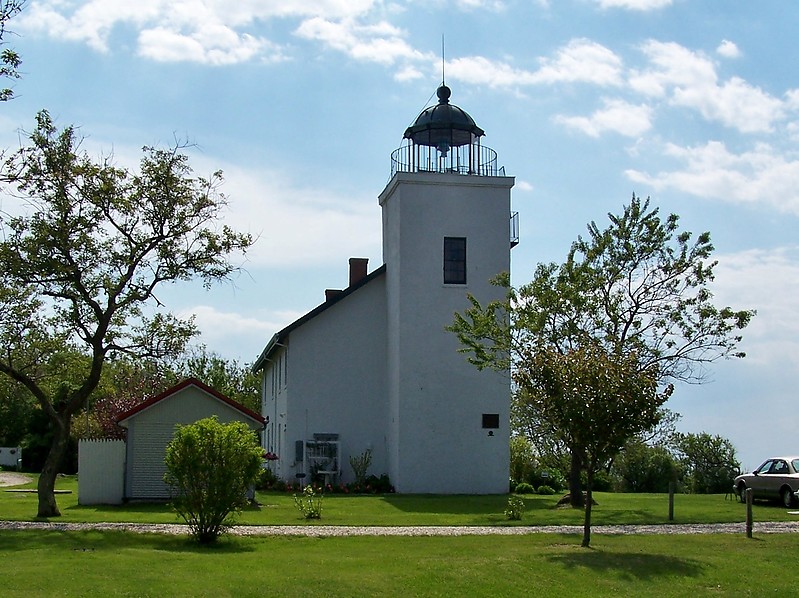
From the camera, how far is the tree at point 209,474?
674 inches

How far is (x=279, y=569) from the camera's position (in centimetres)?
1425

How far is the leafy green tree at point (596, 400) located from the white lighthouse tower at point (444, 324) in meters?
15.8

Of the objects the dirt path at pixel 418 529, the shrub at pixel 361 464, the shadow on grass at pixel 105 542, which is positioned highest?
the shrub at pixel 361 464

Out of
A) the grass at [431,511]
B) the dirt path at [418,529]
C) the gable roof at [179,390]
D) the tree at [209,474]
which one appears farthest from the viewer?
the gable roof at [179,390]

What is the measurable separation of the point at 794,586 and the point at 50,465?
15.7 m

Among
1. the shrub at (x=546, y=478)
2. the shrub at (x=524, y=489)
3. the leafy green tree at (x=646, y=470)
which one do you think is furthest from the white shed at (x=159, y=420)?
the leafy green tree at (x=646, y=470)

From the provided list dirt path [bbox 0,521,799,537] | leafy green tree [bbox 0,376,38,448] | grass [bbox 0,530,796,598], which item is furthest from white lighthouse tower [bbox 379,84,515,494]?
leafy green tree [bbox 0,376,38,448]

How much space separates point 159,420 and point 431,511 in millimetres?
7527

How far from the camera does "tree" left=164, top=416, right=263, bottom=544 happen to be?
56.2 feet

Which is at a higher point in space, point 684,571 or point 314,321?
point 314,321

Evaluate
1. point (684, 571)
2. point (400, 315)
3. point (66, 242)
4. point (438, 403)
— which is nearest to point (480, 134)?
point (400, 315)

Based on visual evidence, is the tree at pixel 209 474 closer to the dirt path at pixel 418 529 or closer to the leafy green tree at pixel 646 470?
the dirt path at pixel 418 529

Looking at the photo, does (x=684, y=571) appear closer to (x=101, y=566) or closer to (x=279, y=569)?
(x=279, y=569)

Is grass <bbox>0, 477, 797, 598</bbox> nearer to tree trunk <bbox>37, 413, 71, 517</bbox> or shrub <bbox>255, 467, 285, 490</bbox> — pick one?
tree trunk <bbox>37, 413, 71, 517</bbox>
